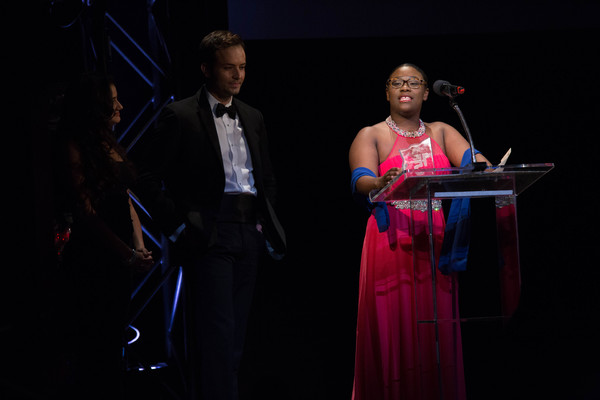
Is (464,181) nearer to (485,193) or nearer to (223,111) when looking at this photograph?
(485,193)

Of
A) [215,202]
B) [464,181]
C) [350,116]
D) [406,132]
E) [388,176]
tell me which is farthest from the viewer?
[350,116]

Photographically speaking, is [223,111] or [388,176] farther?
[223,111]

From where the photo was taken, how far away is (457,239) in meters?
2.87

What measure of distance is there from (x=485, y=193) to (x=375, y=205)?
648mm

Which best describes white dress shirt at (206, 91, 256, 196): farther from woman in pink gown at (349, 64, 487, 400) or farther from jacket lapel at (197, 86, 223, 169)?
woman in pink gown at (349, 64, 487, 400)

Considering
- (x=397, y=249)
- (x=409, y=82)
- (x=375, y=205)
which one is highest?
(x=409, y=82)

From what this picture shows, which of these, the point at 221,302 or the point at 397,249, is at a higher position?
the point at 397,249

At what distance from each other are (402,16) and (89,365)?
2.84m

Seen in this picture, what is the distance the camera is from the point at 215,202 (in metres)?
2.90

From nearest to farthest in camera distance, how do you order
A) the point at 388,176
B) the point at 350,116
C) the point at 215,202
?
the point at 388,176 < the point at 215,202 < the point at 350,116

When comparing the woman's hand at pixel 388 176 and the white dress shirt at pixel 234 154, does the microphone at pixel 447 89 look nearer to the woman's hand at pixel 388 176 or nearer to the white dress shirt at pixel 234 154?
the woman's hand at pixel 388 176

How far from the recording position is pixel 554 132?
434 centimetres

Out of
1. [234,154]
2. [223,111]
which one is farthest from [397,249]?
[223,111]

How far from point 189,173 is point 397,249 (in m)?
1.02
